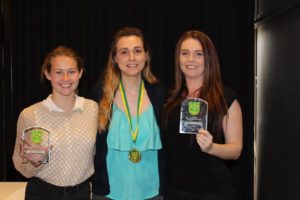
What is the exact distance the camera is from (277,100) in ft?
13.5

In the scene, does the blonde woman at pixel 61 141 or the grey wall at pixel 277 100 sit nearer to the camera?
the blonde woman at pixel 61 141

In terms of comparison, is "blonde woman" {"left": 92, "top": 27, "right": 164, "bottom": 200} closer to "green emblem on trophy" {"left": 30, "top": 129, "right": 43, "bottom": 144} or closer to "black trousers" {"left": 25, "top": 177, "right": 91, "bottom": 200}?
"black trousers" {"left": 25, "top": 177, "right": 91, "bottom": 200}

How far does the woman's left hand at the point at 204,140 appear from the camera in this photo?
2307 millimetres

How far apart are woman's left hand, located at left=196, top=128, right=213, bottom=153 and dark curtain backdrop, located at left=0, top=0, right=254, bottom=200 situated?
8.93ft

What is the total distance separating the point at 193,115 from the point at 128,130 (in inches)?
19.8

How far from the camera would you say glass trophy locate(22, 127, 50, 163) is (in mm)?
2320

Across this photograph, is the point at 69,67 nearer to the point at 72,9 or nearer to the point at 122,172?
the point at 122,172

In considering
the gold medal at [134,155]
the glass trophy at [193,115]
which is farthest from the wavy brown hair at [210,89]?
the gold medal at [134,155]

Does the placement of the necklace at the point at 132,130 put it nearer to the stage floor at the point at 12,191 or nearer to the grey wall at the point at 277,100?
the stage floor at the point at 12,191

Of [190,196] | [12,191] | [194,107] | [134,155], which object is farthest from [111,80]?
[12,191]

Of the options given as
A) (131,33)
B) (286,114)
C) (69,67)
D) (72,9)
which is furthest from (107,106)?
(72,9)

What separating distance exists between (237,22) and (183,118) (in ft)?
9.62

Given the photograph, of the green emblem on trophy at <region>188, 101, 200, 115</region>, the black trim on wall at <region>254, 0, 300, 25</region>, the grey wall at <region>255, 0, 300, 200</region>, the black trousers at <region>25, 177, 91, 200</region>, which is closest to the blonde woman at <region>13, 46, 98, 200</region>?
the black trousers at <region>25, 177, 91, 200</region>

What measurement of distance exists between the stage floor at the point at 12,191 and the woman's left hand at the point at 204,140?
1.56 m
